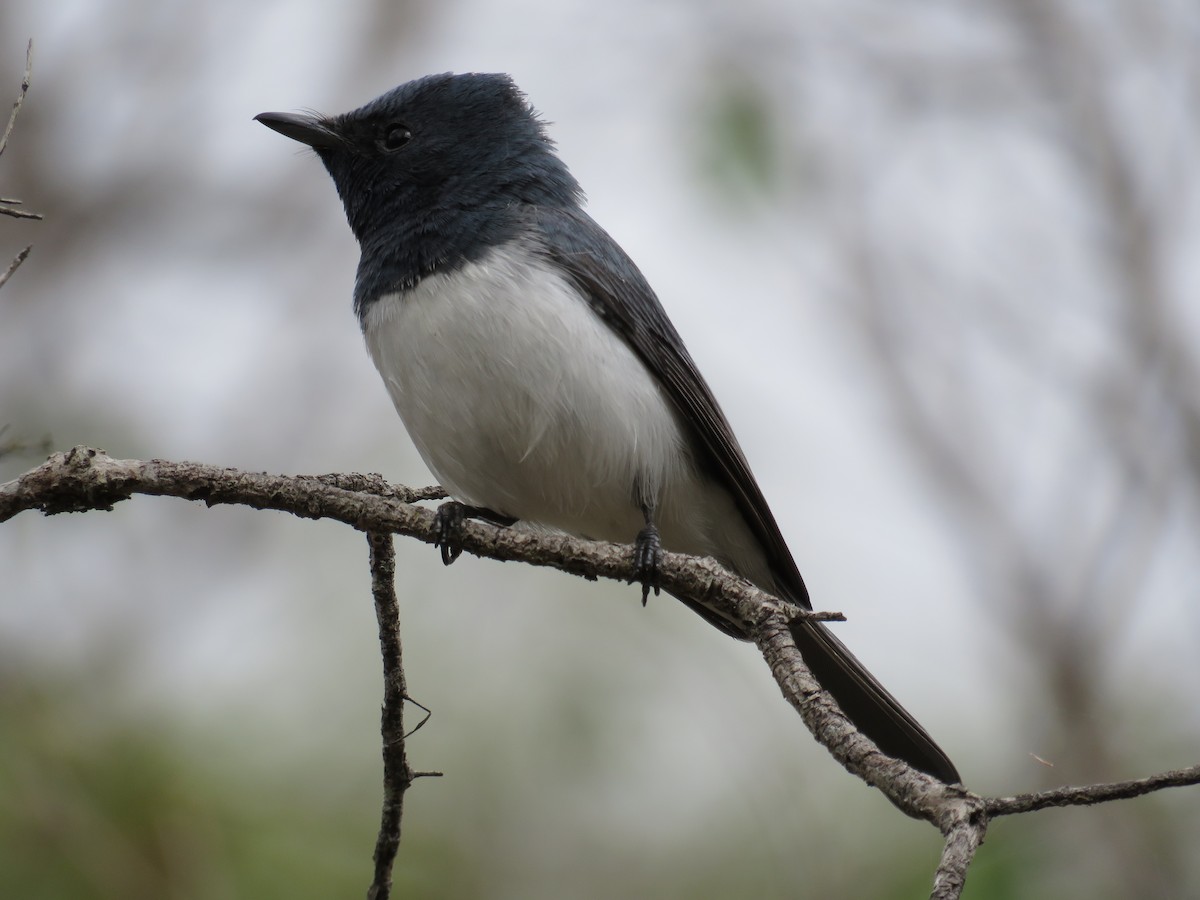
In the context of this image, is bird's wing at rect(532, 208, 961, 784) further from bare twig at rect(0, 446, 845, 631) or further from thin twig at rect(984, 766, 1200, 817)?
thin twig at rect(984, 766, 1200, 817)

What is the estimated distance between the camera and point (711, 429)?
432cm

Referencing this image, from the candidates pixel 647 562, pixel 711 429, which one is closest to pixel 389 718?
pixel 647 562

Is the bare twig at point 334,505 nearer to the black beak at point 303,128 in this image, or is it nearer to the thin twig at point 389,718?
the thin twig at point 389,718

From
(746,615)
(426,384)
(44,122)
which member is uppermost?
(44,122)

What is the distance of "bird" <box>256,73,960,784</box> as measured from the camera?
12.5 ft

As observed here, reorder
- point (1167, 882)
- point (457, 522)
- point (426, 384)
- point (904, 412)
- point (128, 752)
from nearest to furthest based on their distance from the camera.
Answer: point (457, 522) → point (426, 384) → point (128, 752) → point (1167, 882) → point (904, 412)

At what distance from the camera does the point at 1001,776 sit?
6309 mm

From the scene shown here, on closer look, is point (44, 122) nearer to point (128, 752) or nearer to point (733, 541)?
point (128, 752)

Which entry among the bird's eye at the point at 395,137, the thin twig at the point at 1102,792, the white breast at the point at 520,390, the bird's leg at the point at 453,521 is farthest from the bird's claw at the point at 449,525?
the bird's eye at the point at 395,137

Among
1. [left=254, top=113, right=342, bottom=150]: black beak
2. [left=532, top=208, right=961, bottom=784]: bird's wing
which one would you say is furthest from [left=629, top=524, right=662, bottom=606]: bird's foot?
[left=254, top=113, right=342, bottom=150]: black beak

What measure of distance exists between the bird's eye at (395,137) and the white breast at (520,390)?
91 cm

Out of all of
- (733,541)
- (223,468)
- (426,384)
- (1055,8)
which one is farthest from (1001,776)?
(1055,8)

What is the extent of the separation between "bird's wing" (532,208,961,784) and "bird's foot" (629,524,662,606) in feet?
1.99

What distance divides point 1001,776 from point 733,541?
106 inches
